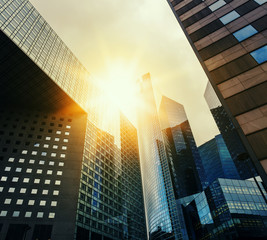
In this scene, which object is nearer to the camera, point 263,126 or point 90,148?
point 263,126

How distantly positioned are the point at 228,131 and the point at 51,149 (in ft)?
443

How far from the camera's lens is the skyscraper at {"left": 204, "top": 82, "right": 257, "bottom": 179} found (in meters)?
141

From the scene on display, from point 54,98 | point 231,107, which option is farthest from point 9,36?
point 231,107

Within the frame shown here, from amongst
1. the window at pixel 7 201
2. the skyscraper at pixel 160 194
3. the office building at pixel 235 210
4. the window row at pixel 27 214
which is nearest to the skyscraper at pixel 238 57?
the window row at pixel 27 214

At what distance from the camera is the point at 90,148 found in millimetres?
71812

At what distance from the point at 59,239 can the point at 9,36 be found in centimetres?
5422

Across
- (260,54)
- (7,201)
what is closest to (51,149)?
(7,201)

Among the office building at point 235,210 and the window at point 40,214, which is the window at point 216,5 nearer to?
the window at point 40,214

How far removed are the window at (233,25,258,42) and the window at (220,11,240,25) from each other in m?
2.57

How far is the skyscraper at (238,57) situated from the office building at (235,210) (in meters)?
56.6

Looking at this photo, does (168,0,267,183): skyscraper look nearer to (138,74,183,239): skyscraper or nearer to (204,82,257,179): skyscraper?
(204,82,257,179): skyscraper

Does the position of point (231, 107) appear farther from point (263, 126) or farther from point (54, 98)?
point (54, 98)

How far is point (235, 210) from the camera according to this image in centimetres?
5988

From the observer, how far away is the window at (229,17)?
21.6 m
